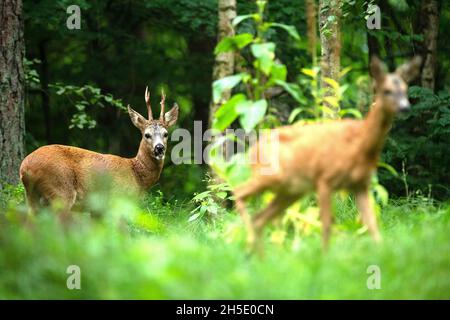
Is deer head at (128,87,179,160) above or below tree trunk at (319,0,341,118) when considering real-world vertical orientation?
below

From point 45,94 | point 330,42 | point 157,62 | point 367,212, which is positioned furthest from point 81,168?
point 45,94

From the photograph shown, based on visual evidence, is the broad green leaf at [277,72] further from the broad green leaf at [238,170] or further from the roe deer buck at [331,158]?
the broad green leaf at [238,170]

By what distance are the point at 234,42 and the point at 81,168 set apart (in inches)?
148

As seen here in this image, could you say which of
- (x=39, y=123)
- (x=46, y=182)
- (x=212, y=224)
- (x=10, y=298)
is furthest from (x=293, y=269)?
(x=39, y=123)

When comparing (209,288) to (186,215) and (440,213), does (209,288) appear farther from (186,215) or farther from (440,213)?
(186,215)

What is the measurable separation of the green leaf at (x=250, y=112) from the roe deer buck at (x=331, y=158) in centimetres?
23

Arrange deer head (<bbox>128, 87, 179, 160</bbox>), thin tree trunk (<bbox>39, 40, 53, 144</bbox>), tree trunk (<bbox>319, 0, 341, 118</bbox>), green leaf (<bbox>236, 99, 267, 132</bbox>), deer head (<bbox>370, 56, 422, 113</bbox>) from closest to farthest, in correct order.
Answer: deer head (<bbox>370, 56, 422, 113</bbox>) < green leaf (<bbox>236, 99, 267, 132</bbox>) < tree trunk (<bbox>319, 0, 341, 118</bbox>) < deer head (<bbox>128, 87, 179, 160</bbox>) < thin tree trunk (<bbox>39, 40, 53, 144</bbox>)

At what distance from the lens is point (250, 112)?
5707 millimetres

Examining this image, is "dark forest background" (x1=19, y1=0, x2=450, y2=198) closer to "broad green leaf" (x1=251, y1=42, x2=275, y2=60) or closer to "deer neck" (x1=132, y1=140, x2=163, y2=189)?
"deer neck" (x1=132, y1=140, x2=163, y2=189)

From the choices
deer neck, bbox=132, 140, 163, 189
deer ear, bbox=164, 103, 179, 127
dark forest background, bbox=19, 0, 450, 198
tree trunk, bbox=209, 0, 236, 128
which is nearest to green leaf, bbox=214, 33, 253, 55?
deer ear, bbox=164, 103, 179, 127

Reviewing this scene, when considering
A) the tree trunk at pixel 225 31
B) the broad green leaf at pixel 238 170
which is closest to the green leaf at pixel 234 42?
the broad green leaf at pixel 238 170

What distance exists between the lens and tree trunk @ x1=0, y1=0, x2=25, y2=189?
9594 millimetres

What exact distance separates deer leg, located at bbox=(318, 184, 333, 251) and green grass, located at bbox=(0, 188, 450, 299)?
12 cm

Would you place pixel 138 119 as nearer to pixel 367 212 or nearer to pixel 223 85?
pixel 223 85
